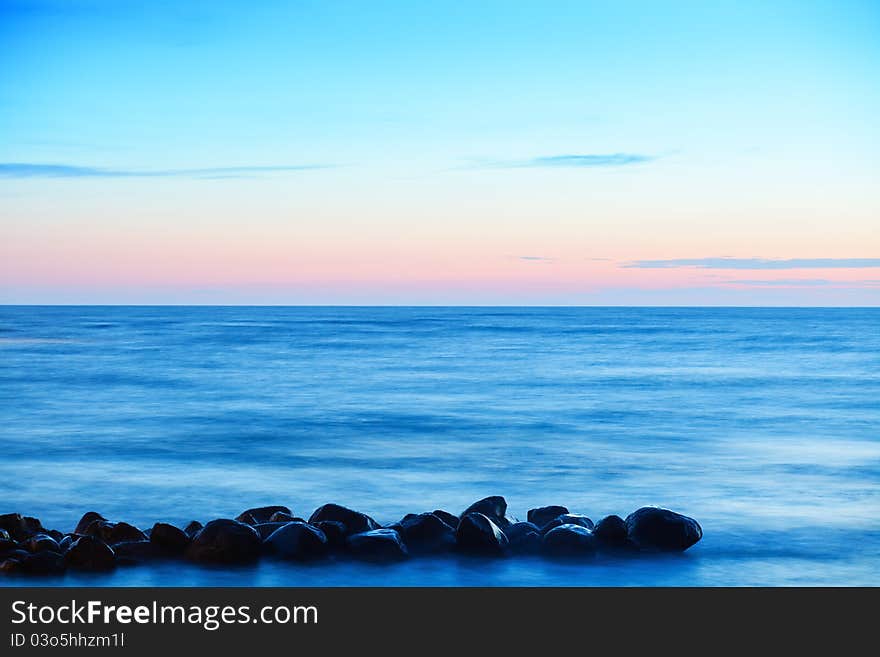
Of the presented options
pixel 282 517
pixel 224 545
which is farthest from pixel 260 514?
pixel 224 545

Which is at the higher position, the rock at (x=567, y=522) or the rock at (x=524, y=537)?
the rock at (x=567, y=522)

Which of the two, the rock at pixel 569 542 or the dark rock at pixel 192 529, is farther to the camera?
the dark rock at pixel 192 529

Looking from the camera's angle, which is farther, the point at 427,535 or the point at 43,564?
the point at 427,535

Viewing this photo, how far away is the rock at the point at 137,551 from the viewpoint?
634cm

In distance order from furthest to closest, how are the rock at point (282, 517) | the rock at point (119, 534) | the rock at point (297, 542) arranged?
the rock at point (282, 517), the rock at point (119, 534), the rock at point (297, 542)

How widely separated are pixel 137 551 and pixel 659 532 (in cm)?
341

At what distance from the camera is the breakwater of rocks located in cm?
630

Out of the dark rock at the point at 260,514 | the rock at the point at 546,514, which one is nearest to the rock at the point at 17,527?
the dark rock at the point at 260,514

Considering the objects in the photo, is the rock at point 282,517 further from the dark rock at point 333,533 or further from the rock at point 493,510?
the rock at point 493,510

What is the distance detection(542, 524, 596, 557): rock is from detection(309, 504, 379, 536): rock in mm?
1238

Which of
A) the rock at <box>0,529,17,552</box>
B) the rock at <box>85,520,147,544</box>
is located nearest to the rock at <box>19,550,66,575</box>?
the rock at <box>0,529,17,552</box>

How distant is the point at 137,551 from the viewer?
21.0 feet

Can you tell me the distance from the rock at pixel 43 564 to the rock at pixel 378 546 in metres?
1.79

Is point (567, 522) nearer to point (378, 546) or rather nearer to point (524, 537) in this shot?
point (524, 537)
